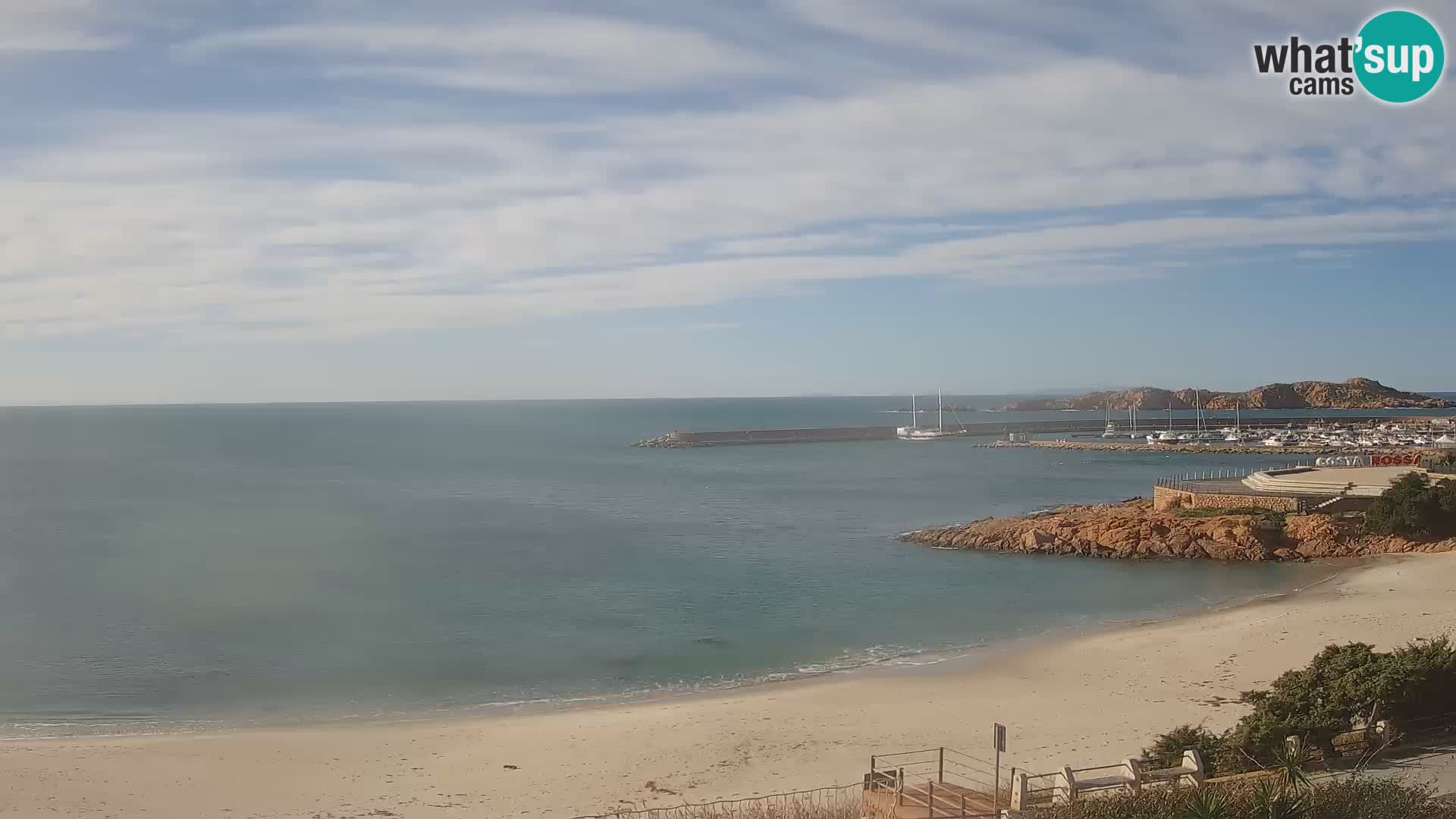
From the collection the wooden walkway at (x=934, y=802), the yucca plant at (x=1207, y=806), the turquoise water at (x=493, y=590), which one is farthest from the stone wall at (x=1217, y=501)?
the yucca plant at (x=1207, y=806)

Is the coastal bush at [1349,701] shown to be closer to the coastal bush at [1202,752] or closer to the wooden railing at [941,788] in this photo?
the coastal bush at [1202,752]

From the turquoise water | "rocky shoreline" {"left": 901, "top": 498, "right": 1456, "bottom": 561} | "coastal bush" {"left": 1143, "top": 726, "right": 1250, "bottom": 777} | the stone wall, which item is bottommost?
the turquoise water

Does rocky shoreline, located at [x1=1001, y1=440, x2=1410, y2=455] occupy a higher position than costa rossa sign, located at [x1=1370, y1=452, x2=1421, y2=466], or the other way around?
costa rossa sign, located at [x1=1370, y1=452, x2=1421, y2=466]

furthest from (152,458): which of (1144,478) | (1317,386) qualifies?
(1317,386)

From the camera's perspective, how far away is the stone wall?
38.8 meters

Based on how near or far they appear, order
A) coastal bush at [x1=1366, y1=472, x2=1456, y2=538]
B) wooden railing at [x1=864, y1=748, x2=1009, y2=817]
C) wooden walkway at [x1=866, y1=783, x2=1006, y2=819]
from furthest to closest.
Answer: coastal bush at [x1=1366, y1=472, x2=1456, y2=538] < wooden railing at [x1=864, y1=748, x2=1009, y2=817] < wooden walkway at [x1=866, y1=783, x2=1006, y2=819]

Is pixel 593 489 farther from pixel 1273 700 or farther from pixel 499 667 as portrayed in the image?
pixel 1273 700

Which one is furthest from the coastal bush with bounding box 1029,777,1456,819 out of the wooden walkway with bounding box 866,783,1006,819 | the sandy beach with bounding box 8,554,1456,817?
the sandy beach with bounding box 8,554,1456,817

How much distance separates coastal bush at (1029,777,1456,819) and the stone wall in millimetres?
31126

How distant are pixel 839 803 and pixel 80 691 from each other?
707 inches

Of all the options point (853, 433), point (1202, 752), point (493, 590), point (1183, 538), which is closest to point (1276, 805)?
point (1202, 752)

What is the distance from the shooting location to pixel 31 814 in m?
14.9

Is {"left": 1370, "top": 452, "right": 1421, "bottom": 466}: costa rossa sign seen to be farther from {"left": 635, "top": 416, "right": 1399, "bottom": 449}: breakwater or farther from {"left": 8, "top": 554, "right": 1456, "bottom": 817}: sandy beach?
{"left": 635, "top": 416, "right": 1399, "bottom": 449}: breakwater

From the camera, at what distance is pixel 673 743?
697 inches
